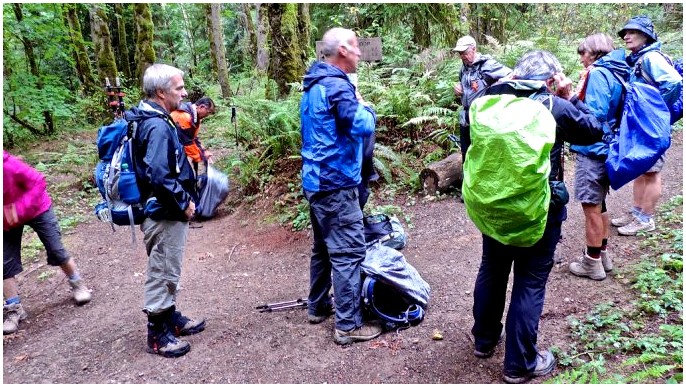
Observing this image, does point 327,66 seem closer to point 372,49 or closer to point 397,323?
point 397,323

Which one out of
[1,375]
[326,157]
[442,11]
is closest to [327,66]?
[326,157]

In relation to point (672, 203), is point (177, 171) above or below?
above

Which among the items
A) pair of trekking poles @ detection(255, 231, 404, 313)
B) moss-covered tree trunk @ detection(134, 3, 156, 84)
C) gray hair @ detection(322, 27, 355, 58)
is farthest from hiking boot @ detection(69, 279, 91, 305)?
moss-covered tree trunk @ detection(134, 3, 156, 84)

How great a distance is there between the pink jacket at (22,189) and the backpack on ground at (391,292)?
3263 millimetres

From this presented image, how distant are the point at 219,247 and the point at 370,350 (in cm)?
356

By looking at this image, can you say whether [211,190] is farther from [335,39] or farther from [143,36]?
[143,36]

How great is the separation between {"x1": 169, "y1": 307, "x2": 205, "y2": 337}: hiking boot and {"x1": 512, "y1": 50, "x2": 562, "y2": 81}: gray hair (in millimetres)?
3428

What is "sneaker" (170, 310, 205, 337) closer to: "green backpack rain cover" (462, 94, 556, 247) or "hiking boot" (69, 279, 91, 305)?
"hiking boot" (69, 279, 91, 305)

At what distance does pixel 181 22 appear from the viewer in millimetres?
26156

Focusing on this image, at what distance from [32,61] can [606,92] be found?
50.3ft

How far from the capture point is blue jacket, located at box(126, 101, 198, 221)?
11.4 feet

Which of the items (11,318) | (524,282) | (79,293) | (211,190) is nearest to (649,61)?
(524,282)

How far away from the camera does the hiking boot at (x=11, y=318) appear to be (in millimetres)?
4629

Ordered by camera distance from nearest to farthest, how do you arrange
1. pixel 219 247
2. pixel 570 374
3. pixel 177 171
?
pixel 570 374 → pixel 177 171 → pixel 219 247
